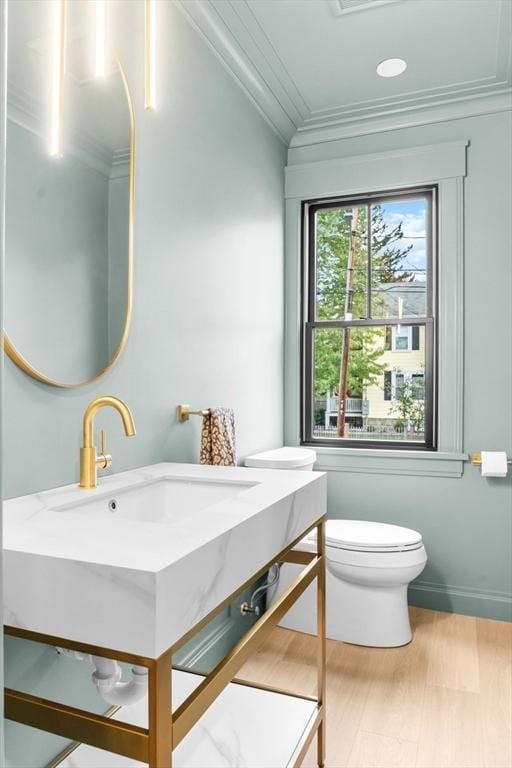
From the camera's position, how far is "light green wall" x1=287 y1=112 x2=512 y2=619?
259cm

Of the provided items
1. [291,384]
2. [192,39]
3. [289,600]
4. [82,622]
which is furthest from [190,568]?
[291,384]

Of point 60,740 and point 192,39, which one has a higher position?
point 192,39

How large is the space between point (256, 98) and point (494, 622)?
2654 mm

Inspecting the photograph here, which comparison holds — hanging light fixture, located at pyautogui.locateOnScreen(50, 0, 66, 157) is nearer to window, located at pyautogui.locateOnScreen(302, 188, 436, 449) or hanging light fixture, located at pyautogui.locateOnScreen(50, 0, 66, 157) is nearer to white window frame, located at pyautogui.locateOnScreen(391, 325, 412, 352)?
window, located at pyautogui.locateOnScreen(302, 188, 436, 449)

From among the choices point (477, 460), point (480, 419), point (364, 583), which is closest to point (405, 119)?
point (480, 419)

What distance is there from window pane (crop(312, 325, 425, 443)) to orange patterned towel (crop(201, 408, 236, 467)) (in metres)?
1.19

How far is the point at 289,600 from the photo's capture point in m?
1.30

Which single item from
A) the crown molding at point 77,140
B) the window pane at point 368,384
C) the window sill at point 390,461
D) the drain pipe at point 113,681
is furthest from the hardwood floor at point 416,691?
the crown molding at point 77,140

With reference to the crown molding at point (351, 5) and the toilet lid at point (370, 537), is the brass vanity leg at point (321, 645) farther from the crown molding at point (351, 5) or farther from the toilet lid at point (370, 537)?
the crown molding at point (351, 5)

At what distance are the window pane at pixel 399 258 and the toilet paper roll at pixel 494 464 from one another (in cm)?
78

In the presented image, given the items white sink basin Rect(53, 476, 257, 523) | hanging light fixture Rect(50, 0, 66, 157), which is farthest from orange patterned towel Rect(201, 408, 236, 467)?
hanging light fixture Rect(50, 0, 66, 157)

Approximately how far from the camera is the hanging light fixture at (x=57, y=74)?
122 cm

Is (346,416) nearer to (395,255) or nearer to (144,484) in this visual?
(395,255)

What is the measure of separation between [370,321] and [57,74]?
201 centimetres
